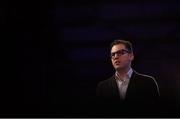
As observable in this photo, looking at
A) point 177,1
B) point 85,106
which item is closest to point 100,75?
point 85,106

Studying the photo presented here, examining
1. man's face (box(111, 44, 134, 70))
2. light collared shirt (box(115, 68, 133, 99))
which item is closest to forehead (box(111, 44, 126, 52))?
man's face (box(111, 44, 134, 70))

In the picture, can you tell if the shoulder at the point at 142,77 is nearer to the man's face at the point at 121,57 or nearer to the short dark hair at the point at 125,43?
the man's face at the point at 121,57

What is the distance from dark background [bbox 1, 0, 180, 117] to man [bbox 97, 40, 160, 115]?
48 millimetres

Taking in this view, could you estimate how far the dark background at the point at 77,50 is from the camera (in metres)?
2.71

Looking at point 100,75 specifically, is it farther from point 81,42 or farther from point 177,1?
point 177,1

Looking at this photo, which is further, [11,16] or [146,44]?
[11,16]

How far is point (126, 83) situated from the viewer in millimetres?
2707

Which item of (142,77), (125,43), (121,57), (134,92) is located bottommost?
(134,92)

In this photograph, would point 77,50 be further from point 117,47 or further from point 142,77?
point 142,77

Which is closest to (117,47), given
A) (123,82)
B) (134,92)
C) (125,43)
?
(125,43)

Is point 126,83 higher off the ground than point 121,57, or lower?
lower

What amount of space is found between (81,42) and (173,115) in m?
0.97

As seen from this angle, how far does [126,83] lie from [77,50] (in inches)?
19.2

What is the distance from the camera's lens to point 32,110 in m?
2.85
